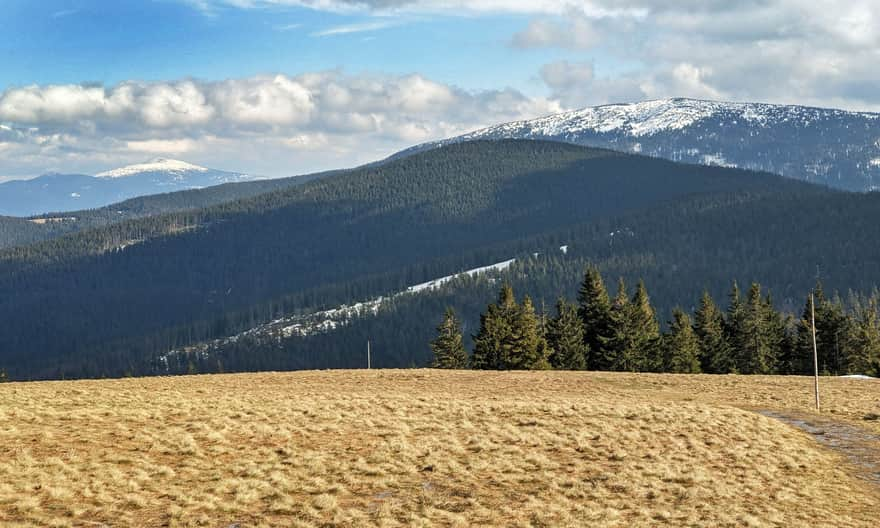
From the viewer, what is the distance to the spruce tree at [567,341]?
72.1 meters

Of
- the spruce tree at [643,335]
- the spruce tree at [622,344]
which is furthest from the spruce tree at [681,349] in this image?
the spruce tree at [622,344]

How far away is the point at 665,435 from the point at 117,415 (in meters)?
21.6

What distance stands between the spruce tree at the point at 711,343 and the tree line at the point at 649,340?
11cm

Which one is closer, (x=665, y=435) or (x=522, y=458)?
(x=522, y=458)

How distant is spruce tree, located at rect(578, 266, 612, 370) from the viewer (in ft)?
235

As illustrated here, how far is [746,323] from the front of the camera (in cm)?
7462

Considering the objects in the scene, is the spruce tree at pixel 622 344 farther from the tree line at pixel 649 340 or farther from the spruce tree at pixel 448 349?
the spruce tree at pixel 448 349

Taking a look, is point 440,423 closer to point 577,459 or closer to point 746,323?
point 577,459

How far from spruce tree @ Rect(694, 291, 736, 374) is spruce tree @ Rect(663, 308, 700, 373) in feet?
7.01

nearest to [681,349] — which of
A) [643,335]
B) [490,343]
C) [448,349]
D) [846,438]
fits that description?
[643,335]

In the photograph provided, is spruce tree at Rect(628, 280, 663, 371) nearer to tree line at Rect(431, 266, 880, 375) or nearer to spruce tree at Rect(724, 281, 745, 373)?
tree line at Rect(431, 266, 880, 375)

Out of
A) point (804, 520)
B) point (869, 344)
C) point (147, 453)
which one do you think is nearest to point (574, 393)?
point (804, 520)

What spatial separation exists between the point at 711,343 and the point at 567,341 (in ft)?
53.0

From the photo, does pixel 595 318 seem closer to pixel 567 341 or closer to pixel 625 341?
A: pixel 567 341
